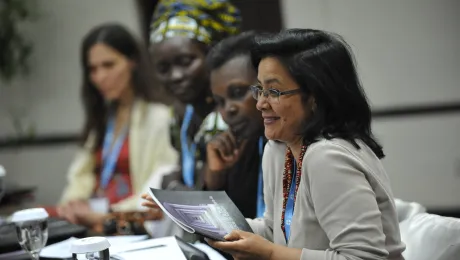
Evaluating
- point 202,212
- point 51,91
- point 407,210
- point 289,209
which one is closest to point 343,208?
point 289,209

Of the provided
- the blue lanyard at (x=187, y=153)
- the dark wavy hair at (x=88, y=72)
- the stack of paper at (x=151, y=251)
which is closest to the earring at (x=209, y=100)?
the blue lanyard at (x=187, y=153)

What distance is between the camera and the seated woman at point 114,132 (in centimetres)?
264

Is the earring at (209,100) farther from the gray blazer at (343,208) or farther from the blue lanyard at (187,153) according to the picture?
the gray blazer at (343,208)

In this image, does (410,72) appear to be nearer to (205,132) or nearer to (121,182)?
(205,132)

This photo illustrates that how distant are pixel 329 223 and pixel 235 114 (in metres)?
0.96

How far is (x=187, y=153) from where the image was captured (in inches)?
91.0

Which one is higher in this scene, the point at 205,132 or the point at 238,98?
the point at 238,98

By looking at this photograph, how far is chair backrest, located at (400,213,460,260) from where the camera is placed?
1235 millimetres

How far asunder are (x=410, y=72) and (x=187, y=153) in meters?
1.05

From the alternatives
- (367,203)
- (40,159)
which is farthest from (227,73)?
(40,159)

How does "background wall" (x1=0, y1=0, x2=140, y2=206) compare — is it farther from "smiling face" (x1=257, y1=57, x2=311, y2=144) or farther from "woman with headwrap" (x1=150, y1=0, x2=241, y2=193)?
"smiling face" (x1=257, y1=57, x2=311, y2=144)

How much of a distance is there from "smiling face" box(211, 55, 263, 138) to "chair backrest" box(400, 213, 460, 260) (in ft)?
2.08

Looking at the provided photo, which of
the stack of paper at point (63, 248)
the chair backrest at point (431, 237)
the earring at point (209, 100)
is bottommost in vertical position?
the stack of paper at point (63, 248)

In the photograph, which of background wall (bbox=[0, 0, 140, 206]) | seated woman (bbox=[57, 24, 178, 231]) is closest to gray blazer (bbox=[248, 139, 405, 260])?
seated woman (bbox=[57, 24, 178, 231])
